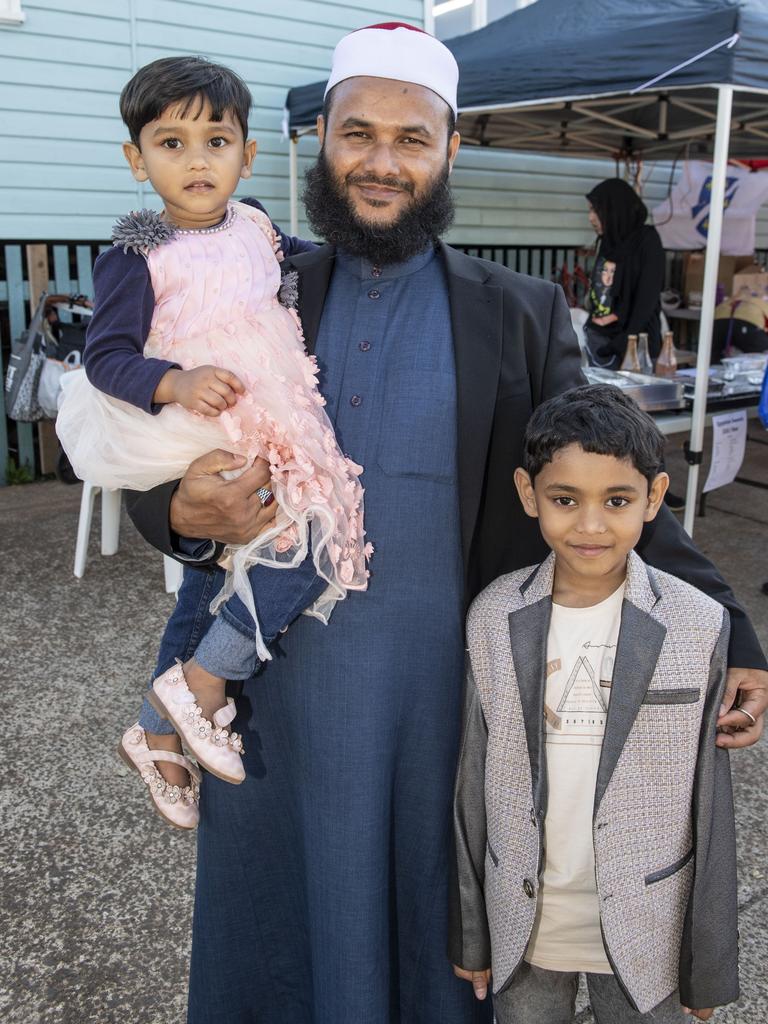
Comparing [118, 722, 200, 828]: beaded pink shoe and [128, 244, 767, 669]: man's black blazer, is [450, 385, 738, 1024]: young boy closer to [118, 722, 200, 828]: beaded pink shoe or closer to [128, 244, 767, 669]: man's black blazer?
[128, 244, 767, 669]: man's black blazer

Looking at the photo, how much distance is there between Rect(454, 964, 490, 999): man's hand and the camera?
5.73ft

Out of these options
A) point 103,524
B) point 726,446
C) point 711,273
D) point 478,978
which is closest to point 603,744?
point 478,978

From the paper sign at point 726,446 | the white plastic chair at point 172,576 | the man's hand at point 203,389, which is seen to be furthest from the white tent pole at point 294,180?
the man's hand at point 203,389

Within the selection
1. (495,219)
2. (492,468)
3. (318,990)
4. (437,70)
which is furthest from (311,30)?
(318,990)

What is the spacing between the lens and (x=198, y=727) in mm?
1676

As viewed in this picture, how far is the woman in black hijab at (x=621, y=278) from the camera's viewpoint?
22.2ft

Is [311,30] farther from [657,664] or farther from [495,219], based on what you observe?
[657,664]

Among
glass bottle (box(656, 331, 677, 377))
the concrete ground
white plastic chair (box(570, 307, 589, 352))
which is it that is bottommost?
the concrete ground

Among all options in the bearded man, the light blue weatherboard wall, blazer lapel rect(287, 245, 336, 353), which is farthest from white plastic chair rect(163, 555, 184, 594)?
the light blue weatherboard wall

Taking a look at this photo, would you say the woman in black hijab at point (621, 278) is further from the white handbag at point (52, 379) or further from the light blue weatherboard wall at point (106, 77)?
the white handbag at point (52, 379)

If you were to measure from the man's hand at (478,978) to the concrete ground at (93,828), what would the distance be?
701 mm

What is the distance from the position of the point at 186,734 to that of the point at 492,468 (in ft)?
2.44

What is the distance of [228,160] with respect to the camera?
1850mm

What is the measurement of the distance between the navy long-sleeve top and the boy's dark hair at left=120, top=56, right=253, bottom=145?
0.92 ft
